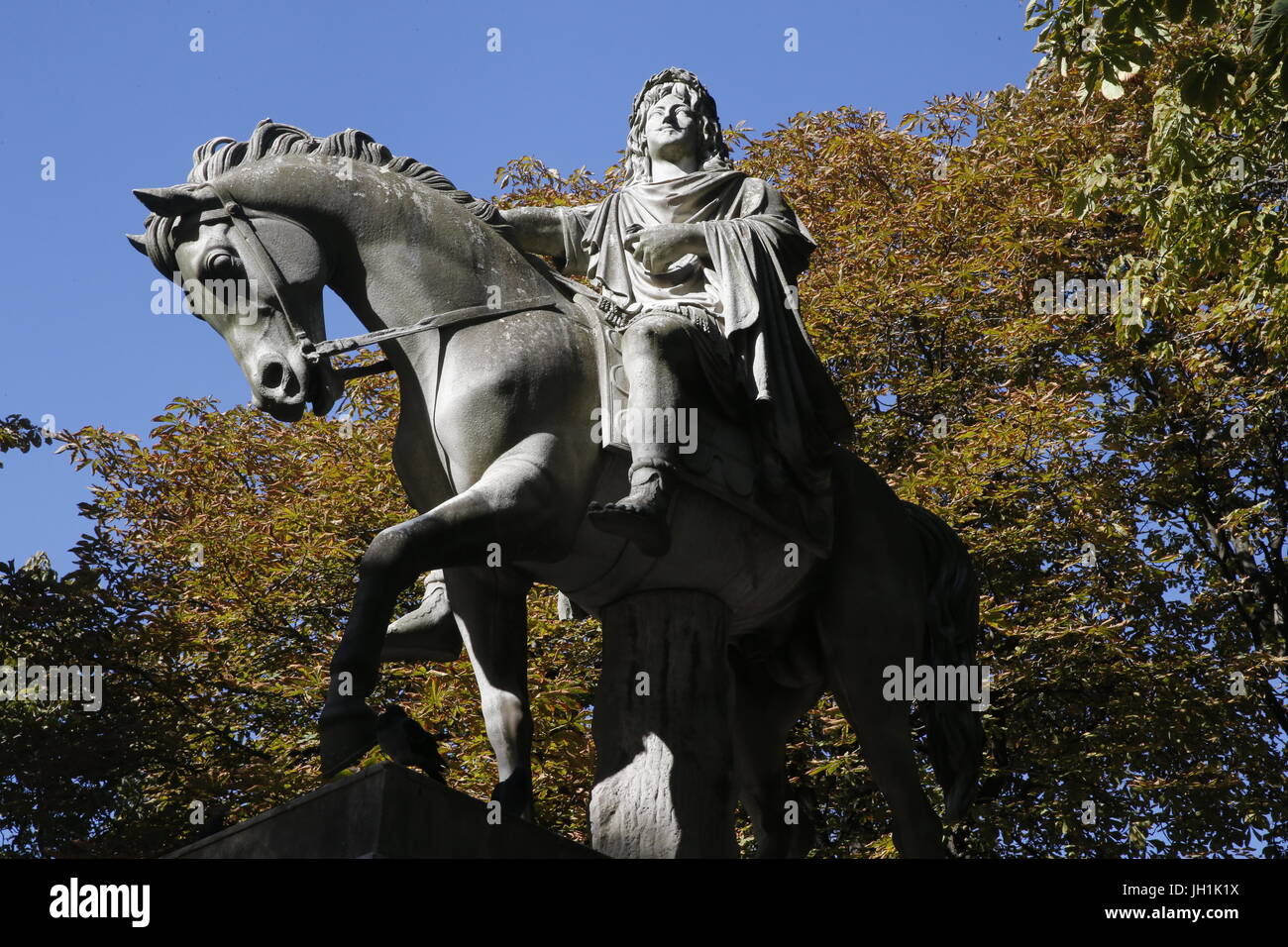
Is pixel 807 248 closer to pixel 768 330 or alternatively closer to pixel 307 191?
pixel 768 330

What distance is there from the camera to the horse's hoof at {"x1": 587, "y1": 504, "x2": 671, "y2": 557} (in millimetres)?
5852

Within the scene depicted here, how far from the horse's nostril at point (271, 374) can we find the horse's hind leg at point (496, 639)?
3.23 feet

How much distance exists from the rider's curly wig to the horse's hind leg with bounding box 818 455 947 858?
152 centimetres

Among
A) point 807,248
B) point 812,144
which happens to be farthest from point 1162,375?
point 807,248

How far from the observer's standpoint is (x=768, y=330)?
6855 millimetres

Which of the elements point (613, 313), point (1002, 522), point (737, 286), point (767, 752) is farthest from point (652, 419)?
point (1002, 522)

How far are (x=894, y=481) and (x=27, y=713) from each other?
776 cm

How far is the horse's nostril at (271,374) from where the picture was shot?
6.32 metres

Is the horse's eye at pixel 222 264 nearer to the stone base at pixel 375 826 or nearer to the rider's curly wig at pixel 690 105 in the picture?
the rider's curly wig at pixel 690 105

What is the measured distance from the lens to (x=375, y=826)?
16.0 feet

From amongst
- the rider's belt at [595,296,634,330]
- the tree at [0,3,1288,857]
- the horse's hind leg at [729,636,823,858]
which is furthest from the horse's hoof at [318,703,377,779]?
the tree at [0,3,1288,857]

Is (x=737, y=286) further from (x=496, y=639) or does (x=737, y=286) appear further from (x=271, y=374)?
(x=271, y=374)
